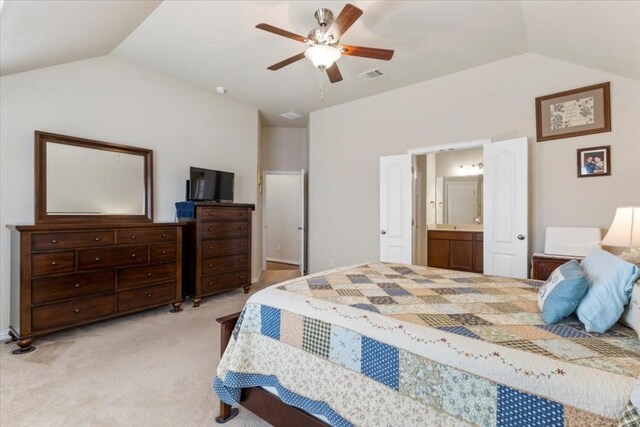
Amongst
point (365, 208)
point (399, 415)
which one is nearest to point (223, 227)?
point (365, 208)

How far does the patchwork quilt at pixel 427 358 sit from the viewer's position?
3.00ft

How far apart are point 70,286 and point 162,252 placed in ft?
2.83

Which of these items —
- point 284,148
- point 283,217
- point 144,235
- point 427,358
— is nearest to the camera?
point 427,358

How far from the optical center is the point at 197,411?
71.9 inches

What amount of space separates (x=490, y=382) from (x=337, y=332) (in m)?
0.60

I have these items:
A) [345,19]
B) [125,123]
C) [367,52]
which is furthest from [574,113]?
[125,123]

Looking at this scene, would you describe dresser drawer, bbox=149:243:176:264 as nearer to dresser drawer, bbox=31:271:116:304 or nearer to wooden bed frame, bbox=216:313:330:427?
dresser drawer, bbox=31:271:116:304

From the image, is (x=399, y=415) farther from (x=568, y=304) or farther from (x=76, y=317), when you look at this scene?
(x=76, y=317)

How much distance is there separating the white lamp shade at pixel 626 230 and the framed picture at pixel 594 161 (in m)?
0.73

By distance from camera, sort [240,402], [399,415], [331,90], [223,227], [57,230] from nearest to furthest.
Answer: [399,415] → [240,402] → [57,230] → [223,227] → [331,90]

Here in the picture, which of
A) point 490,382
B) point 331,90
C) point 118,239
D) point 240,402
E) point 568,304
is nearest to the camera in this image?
point 490,382

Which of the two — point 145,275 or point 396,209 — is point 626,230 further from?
point 145,275

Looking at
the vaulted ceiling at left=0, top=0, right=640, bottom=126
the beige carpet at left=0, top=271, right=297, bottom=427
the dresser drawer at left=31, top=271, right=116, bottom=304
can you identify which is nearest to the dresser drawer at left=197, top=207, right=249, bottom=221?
the dresser drawer at left=31, top=271, right=116, bottom=304

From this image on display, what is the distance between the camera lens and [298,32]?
2.96m
